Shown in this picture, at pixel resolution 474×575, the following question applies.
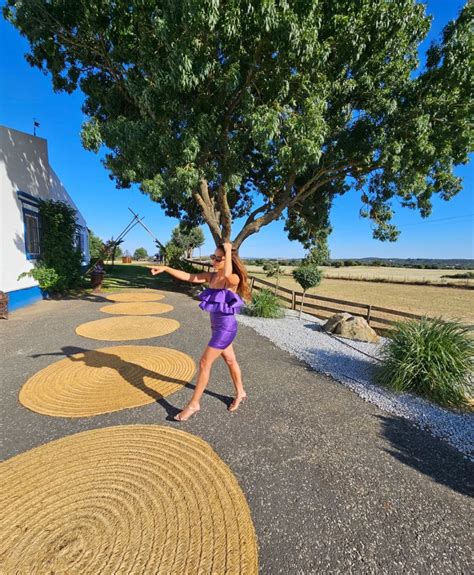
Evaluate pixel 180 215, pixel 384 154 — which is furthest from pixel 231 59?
pixel 180 215

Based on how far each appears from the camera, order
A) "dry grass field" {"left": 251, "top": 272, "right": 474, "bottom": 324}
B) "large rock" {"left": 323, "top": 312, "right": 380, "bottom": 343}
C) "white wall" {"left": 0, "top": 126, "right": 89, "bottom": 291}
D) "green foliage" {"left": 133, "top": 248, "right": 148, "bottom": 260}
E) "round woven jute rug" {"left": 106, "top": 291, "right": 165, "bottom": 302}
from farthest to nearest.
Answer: "green foliage" {"left": 133, "top": 248, "right": 148, "bottom": 260}
"dry grass field" {"left": 251, "top": 272, "right": 474, "bottom": 324}
"round woven jute rug" {"left": 106, "top": 291, "right": 165, "bottom": 302}
"white wall" {"left": 0, "top": 126, "right": 89, "bottom": 291}
"large rock" {"left": 323, "top": 312, "right": 380, "bottom": 343}

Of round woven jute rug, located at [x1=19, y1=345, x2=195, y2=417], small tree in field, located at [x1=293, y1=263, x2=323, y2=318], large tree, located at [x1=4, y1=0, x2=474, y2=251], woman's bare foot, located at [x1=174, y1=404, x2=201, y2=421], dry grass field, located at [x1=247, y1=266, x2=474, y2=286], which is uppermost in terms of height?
large tree, located at [x1=4, y1=0, x2=474, y2=251]

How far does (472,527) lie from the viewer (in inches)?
62.9

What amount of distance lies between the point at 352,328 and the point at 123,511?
5.31 meters

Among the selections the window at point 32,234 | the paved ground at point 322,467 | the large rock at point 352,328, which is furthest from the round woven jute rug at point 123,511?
the window at point 32,234

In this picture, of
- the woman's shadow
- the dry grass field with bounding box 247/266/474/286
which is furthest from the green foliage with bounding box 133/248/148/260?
the woman's shadow

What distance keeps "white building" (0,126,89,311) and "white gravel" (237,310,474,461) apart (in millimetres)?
6608

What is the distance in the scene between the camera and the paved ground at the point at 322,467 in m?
1.46

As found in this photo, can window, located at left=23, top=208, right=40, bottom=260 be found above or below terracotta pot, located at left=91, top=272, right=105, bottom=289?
above

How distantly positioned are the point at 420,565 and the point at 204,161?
915 cm

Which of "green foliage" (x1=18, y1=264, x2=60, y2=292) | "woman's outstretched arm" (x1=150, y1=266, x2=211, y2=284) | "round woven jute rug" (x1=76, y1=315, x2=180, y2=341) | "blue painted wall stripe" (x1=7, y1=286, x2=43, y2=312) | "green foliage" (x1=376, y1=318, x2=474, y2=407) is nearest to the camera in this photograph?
"woman's outstretched arm" (x1=150, y1=266, x2=211, y2=284)

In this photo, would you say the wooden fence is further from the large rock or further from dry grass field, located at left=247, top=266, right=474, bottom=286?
dry grass field, located at left=247, top=266, right=474, bottom=286

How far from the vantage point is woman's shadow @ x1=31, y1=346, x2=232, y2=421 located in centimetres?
297

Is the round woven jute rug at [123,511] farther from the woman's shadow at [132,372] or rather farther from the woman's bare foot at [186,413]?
the woman's shadow at [132,372]
